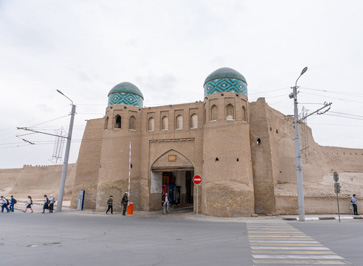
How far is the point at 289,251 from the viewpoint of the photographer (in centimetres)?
709

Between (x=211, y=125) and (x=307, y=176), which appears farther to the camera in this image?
(x=307, y=176)

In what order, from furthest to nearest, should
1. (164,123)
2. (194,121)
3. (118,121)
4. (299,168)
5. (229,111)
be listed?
(118,121), (164,123), (194,121), (229,111), (299,168)

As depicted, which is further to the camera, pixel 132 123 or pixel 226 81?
pixel 132 123

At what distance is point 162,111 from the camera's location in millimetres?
22672

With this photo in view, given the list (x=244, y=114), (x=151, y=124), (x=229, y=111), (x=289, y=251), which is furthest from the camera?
(x=151, y=124)

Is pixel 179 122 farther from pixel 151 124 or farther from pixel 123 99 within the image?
pixel 123 99

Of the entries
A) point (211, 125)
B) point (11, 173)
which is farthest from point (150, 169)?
point (11, 173)

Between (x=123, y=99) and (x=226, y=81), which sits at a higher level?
(x=226, y=81)

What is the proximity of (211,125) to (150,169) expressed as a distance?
6.49 metres

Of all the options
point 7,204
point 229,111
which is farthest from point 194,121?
point 7,204

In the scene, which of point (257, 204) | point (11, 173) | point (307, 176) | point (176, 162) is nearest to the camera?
point (257, 204)

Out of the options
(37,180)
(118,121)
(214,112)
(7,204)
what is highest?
(118,121)

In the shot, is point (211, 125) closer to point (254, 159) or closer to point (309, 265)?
point (254, 159)

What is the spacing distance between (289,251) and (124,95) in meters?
19.1
